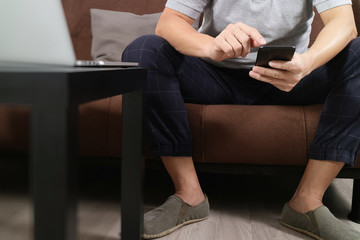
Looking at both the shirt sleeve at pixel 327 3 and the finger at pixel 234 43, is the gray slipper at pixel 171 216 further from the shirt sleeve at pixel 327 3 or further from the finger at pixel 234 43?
the shirt sleeve at pixel 327 3

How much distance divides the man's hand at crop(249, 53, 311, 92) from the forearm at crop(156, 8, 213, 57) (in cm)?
15

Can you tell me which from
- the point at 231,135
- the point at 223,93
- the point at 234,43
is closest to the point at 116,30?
the point at 223,93

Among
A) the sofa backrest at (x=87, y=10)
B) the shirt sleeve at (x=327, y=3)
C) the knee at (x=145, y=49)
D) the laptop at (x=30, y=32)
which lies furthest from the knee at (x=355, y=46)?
the sofa backrest at (x=87, y=10)

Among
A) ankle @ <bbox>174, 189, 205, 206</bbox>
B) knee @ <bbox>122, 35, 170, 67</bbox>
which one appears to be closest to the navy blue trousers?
knee @ <bbox>122, 35, 170, 67</bbox>

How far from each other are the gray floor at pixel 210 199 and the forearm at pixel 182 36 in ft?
1.51

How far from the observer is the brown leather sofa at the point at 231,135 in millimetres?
997

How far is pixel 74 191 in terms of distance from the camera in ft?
1.27

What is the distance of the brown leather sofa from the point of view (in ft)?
3.27

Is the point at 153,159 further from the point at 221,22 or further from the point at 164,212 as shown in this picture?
the point at 221,22

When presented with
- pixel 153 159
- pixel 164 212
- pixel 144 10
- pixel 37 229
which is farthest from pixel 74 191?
pixel 144 10

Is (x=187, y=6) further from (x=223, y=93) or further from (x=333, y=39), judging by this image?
(x=333, y=39)

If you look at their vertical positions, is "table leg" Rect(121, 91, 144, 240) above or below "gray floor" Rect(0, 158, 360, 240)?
above

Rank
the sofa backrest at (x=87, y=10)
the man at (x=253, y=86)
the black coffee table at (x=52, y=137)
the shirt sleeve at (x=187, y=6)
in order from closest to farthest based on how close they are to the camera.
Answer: the black coffee table at (x=52, y=137) → the man at (x=253, y=86) → the shirt sleeve at (x=187, y=6) → the sofa backrest at (x=87, y=10)

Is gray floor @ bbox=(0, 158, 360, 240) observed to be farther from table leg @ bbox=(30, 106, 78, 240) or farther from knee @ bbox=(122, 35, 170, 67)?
table leg @ bbox=(30, 106, 78, 240)
